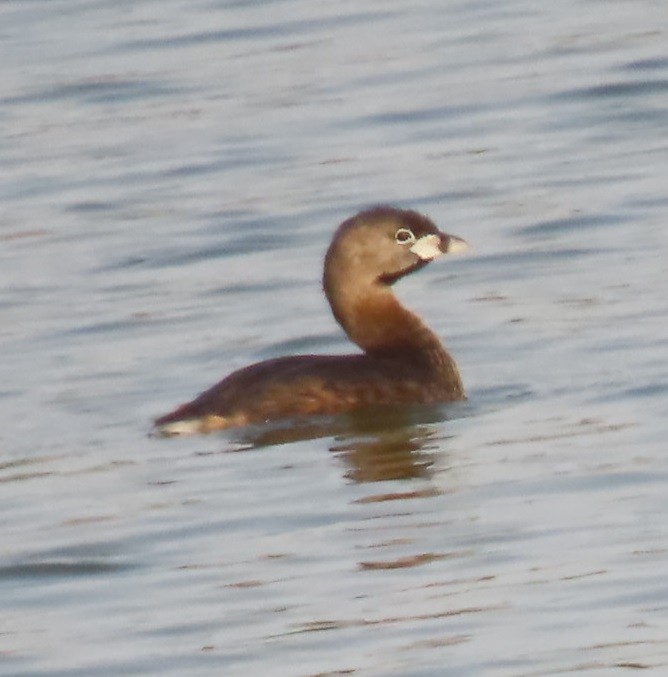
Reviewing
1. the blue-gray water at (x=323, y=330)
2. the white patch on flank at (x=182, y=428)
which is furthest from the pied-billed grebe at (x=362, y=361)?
the blue-gray water at (x=323, y=330)

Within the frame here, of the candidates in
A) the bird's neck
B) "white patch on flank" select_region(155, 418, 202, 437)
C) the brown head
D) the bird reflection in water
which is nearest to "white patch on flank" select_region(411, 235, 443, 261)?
the brown head

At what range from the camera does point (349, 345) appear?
1407cm

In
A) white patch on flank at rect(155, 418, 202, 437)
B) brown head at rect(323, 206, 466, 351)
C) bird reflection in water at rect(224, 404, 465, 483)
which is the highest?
brown head at rect(323, 206, 466, 351)

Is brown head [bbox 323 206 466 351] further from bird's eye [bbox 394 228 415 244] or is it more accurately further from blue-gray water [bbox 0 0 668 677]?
blue-gray water [bbox 0 0 668 677]

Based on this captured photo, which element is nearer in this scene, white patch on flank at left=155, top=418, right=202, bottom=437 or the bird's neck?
white patch on flank at left=155, top=418, right=202, bottom=437

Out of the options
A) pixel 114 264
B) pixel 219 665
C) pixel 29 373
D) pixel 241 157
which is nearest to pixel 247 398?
pixel 29 373

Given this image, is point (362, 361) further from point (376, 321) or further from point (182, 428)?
point (182, 428)

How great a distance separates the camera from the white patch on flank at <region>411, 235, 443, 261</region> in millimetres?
12938

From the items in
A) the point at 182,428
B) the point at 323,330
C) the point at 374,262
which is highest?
the point at 374,262

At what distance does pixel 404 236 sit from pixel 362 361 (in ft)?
2.84

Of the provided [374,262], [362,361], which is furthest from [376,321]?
[362,361]

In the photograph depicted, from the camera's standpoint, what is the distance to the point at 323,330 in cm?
1429

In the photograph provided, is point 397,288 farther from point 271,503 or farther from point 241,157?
point 271,503

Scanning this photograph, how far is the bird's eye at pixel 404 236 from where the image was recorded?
12922mm
